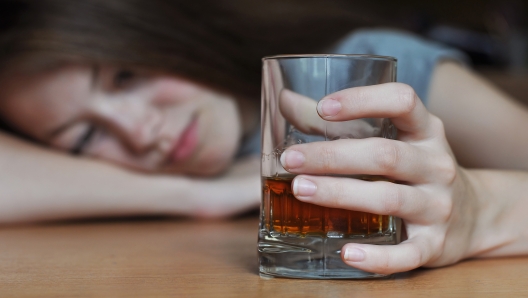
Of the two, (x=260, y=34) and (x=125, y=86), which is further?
(x=260, y=34)

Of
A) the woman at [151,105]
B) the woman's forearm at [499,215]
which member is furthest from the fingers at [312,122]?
the woman at [151,105]

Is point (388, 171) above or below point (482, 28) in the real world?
below

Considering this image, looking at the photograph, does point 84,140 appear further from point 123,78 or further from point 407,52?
point 407,52

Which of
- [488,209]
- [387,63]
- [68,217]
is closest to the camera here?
[387,63]

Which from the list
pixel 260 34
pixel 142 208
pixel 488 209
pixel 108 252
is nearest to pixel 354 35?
pixel 260 34

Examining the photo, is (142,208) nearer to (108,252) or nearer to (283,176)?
(108,252)

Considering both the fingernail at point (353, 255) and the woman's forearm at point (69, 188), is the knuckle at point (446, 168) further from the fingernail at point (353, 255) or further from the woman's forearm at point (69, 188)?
the woman's forearm at point (69, 188)

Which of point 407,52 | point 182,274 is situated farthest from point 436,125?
point 407,52
